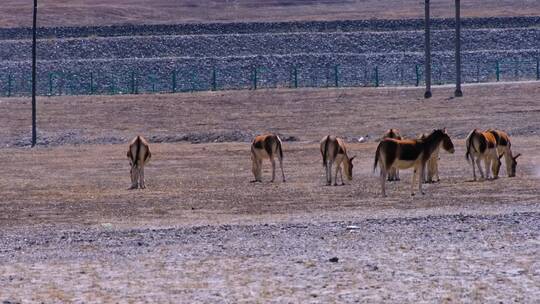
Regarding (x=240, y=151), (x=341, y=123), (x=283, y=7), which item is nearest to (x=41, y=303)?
(x=240, y=151)

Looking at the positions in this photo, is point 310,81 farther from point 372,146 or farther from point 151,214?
point 151,214

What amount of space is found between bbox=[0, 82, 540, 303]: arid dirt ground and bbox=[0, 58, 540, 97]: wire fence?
28.5 metres

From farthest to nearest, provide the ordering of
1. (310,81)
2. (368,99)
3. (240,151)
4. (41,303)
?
(310,81), (368,99), (240,151), (41,303)

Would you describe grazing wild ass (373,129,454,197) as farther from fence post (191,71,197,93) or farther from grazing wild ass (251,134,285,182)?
fence post (191,71,197,93)

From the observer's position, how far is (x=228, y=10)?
125062mm

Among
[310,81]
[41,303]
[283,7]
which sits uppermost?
[283,7]

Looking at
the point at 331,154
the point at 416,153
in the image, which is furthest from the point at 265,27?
the point at 416,153

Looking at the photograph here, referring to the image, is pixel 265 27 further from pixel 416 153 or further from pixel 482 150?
pixel 416 153

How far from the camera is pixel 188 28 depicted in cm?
10600

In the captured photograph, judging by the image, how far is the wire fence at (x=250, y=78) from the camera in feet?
277

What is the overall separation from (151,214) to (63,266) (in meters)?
8.61

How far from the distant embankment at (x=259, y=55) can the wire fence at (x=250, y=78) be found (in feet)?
0.22

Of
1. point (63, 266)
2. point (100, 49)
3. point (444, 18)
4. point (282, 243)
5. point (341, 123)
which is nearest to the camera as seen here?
point (63, 266)

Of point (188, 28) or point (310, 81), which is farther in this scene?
point (188, 28)
